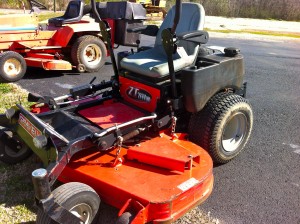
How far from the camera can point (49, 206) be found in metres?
2.06

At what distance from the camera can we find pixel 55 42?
6.19 m

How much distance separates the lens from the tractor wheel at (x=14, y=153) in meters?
3.06

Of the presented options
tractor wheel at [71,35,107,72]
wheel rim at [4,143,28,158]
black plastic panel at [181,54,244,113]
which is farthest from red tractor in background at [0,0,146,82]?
black plastic panel at [181,54,244,113]

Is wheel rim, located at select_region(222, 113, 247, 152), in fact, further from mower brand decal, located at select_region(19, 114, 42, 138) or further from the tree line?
the tree line

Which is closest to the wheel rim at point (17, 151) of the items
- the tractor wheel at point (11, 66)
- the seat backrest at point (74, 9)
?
the tractor wheel at point (11, 66)

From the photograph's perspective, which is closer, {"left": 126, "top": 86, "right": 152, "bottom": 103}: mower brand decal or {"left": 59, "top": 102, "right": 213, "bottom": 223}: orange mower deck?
{"left": 59, "top": 102, "right": 213, "bottom": 223}: orange mower deck

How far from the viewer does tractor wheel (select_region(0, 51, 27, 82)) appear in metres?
5.47

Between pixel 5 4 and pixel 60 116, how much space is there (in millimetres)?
20885

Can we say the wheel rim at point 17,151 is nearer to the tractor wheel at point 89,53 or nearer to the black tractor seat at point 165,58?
the black tractor seat at point 165,58

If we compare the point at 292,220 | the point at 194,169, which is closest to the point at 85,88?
the point at 194,169

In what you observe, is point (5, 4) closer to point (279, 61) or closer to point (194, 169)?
point (279, 61)

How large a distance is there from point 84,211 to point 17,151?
3.84ft

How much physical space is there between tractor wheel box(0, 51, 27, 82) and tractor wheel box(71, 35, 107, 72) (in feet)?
3.15

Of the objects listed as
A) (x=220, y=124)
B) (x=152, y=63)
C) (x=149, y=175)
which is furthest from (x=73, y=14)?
(x=149, y=175)
